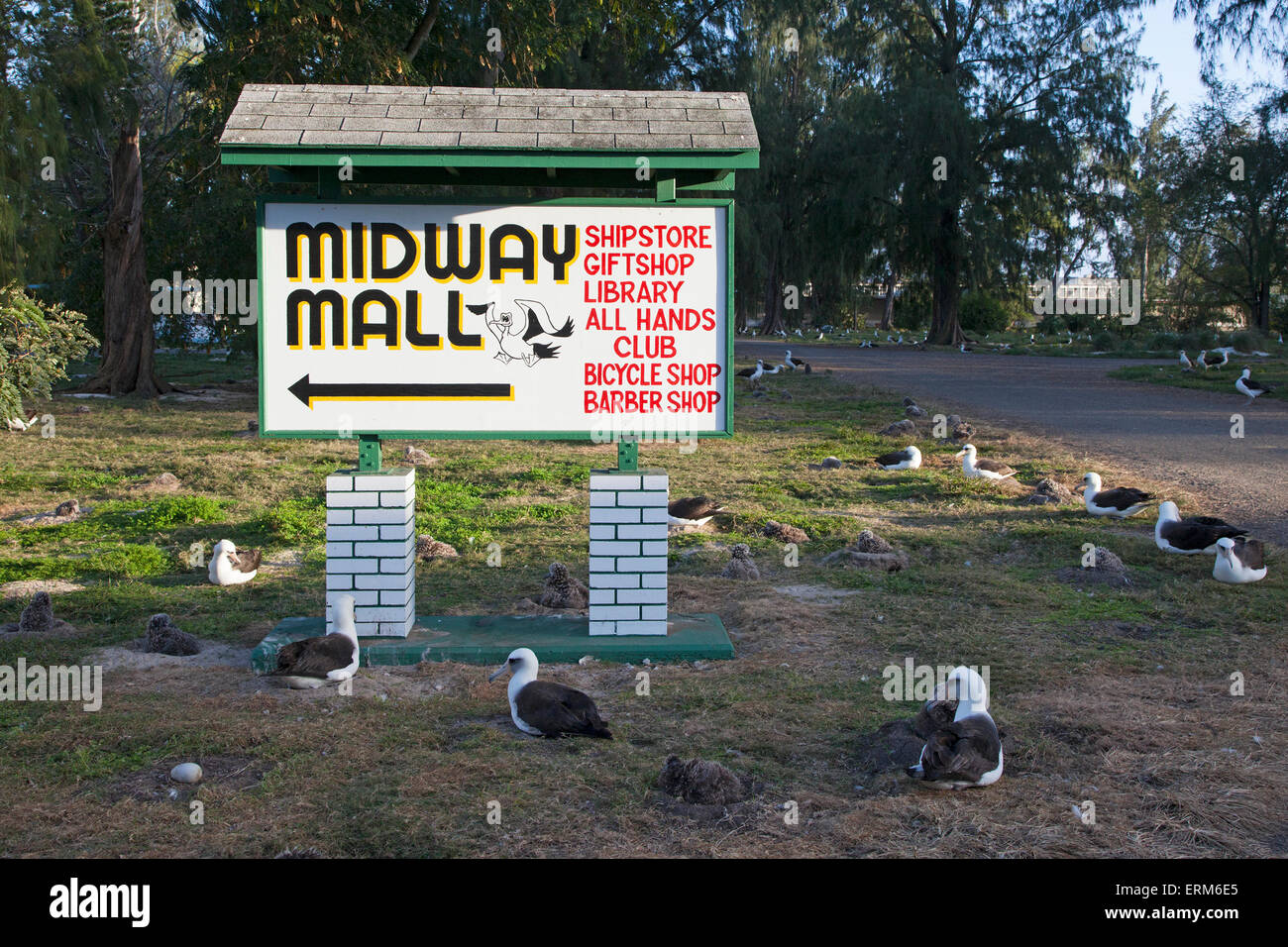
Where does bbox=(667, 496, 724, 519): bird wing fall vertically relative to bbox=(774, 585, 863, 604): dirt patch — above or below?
above

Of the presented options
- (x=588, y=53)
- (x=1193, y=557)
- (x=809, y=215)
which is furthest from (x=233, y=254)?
Answer: (x=809, y=215)

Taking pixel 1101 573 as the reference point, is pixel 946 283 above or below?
above

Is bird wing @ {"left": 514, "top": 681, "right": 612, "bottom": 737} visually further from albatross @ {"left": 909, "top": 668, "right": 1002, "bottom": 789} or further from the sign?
the sign

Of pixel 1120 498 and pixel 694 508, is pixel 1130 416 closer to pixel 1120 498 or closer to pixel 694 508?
pixel 1120 498

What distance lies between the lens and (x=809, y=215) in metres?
46.8

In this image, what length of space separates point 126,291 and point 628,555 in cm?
1969

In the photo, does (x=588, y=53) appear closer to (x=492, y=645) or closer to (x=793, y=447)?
(x=793, y=447)

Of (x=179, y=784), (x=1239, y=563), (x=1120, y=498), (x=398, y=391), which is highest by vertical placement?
(x=398, y=391)

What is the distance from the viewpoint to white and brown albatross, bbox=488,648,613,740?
17.8 feet

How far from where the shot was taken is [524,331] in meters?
6.98

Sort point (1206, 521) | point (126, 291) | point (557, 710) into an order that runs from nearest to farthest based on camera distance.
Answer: point (557, 710) → point (1206, 521) → point (126, 291)

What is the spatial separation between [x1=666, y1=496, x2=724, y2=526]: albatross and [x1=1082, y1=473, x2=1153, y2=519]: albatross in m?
3.80
